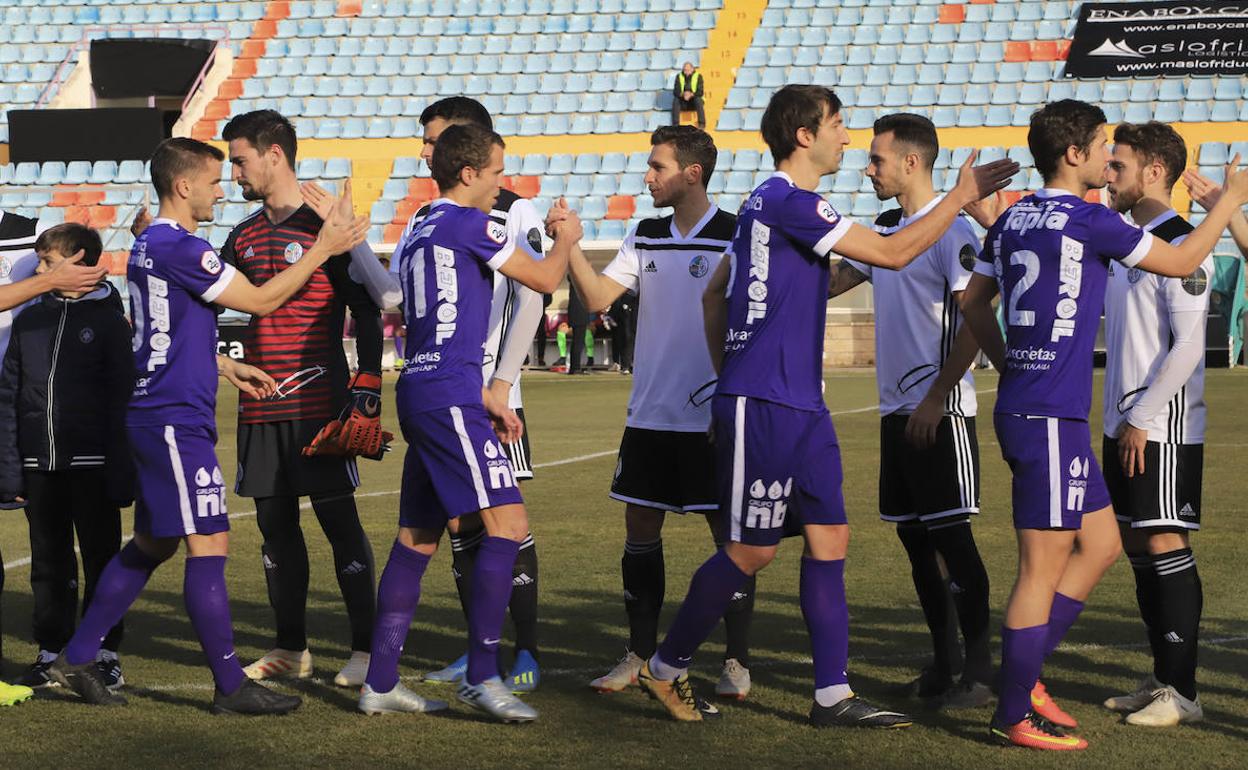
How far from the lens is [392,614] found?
5250 mm

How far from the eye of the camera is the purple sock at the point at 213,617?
5.26m

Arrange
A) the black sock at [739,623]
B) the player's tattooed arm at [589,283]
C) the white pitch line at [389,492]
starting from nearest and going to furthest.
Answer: the player's tattooed arm at [589,283] → the black sock at [739,623] → the white pitch line at [389,492]

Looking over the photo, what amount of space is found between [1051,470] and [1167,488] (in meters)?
0.76

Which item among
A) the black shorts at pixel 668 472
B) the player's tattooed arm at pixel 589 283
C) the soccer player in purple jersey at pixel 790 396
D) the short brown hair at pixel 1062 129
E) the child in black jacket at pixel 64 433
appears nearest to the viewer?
the short brown hair at pixel 1062 129

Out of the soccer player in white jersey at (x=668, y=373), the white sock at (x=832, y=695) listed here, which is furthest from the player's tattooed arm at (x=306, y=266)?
the white sock at (x=832, y=695)

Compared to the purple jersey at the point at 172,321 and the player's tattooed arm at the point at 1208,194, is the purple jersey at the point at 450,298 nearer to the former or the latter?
the purple jersey at the point at 172,321

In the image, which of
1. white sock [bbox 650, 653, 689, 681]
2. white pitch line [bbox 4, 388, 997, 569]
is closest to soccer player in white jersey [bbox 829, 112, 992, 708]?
white sock [bbox 650, 653, 689, 681]

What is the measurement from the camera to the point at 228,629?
5309 millimetres

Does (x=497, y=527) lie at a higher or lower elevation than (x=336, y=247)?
lower

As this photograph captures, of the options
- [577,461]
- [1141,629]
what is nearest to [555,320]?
[577,461]

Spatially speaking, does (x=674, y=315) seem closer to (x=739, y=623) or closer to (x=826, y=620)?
(x=739, y=623)

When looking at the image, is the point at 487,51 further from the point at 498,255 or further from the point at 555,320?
the point at 498,255

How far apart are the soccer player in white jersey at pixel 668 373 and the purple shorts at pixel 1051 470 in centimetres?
124

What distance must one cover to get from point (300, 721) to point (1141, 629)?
11.2 ft
